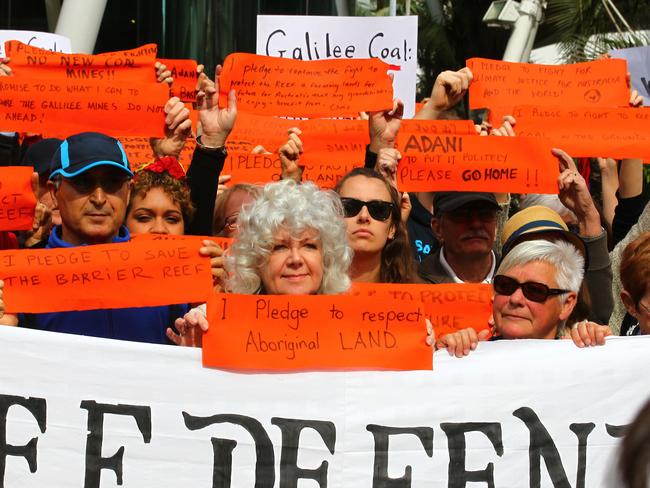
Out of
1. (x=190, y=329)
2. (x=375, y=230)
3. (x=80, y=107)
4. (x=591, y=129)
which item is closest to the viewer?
(x=190, y=329)

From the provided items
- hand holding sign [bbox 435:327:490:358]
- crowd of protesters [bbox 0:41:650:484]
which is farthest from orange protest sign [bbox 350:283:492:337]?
hand holding sign [bbox 435:327:490:358]

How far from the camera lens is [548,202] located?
549 centimetres

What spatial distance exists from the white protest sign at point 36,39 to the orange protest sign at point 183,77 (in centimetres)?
83

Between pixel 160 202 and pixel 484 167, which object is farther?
pixel 484 167

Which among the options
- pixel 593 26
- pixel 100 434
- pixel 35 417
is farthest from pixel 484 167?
pixel 593 26

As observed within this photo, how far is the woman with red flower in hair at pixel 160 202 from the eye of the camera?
4.43 m

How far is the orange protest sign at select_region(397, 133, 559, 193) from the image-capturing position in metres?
4.74

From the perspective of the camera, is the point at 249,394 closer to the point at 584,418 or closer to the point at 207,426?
the point at 207,426

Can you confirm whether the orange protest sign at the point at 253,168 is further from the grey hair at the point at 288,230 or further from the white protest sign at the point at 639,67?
the white protest sign at the point at 639,67

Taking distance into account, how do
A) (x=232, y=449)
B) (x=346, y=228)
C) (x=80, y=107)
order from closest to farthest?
1. (x=232, y=449)
2. (x=346, y=228)
3. (x=80, y=107)

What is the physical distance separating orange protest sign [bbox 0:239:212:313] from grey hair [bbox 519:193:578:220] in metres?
1.99

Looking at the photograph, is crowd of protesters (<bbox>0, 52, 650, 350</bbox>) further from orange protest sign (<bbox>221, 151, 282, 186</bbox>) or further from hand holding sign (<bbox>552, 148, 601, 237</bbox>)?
orange protest sign (<bbox>221, 151, 282, 186</bbox>)

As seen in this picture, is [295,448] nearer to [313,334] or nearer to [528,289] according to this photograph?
[313,334]

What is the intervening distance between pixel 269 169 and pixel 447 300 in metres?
1.32
